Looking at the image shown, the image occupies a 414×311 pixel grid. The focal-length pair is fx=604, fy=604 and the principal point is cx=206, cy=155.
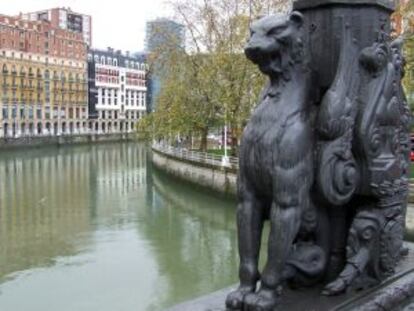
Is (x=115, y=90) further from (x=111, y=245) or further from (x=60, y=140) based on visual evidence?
(x=111, y=245)

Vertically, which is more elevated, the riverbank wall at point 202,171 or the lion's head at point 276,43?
the lion's head at point 276,43

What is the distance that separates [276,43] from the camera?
11.1 feet

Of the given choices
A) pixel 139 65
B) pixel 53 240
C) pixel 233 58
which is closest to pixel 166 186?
pixel 233 58

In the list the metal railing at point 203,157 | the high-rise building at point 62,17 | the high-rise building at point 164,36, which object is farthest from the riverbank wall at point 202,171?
the high-rise building at point 62,17

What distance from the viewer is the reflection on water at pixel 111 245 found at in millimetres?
10773

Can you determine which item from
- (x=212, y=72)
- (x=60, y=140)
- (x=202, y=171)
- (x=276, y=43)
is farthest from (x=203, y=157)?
(x=60, y=140)

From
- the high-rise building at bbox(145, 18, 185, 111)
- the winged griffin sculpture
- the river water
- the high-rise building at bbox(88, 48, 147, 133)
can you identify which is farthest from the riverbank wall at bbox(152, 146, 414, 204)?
the high-rise building at bbox(88, 48, 147, 133)

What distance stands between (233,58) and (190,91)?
3.57 meters

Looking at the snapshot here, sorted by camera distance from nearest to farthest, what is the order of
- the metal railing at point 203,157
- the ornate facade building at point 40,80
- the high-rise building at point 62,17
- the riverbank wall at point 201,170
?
the riverbank wall at point 201,170, the metal railing at point 203,157, the ornate facade building at point 40,80, the high-rise building at point 62,17

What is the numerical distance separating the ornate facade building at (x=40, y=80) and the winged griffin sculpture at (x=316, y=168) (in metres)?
61.6

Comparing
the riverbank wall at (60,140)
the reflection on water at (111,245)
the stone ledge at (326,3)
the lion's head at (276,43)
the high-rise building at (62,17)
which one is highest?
the high-rise building at (62,17)

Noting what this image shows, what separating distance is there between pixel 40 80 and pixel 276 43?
6849 centimetres

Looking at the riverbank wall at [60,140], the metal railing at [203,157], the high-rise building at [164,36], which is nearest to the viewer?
the metal railing at [203,157]

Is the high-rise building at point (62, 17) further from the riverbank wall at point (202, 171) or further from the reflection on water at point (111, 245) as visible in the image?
the reflection on water at point (111, 245)
